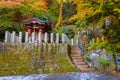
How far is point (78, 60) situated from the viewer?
10.7 metres

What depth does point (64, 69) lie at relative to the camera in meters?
9.97

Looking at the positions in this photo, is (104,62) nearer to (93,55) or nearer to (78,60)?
(93,55)

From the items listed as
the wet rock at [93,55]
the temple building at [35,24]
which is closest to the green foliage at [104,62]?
the wet rock at [93,55]

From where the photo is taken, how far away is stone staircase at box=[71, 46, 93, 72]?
10096mm

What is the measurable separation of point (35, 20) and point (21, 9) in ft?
4.54

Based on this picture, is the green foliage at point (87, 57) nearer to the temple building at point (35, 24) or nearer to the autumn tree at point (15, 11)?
the temple building at point (35, 24)

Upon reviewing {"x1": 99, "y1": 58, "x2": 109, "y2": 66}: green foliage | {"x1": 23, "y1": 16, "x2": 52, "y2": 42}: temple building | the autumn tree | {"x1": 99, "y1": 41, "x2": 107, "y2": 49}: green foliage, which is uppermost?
the autumn tree

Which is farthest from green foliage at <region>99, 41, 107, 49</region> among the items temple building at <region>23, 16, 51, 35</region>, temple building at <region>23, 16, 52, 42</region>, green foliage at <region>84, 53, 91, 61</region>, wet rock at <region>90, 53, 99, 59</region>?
temple building at <region>23, 16, 51, 35</region>

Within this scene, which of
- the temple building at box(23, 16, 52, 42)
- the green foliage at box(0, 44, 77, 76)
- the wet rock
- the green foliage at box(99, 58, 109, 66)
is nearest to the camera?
the green foliage at box(0, 44, 77, 76)

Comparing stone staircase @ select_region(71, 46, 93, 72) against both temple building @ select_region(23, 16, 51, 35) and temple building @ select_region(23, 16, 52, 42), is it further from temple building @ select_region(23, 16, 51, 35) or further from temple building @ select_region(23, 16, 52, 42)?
temple building @ select_region(23, 16, 51, 35)

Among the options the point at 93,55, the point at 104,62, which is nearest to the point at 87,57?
the point at 93,55

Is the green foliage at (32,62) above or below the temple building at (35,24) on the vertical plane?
below

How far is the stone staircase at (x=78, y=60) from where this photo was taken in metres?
10.1

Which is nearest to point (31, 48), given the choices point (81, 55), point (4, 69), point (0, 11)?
point (4, 69)
